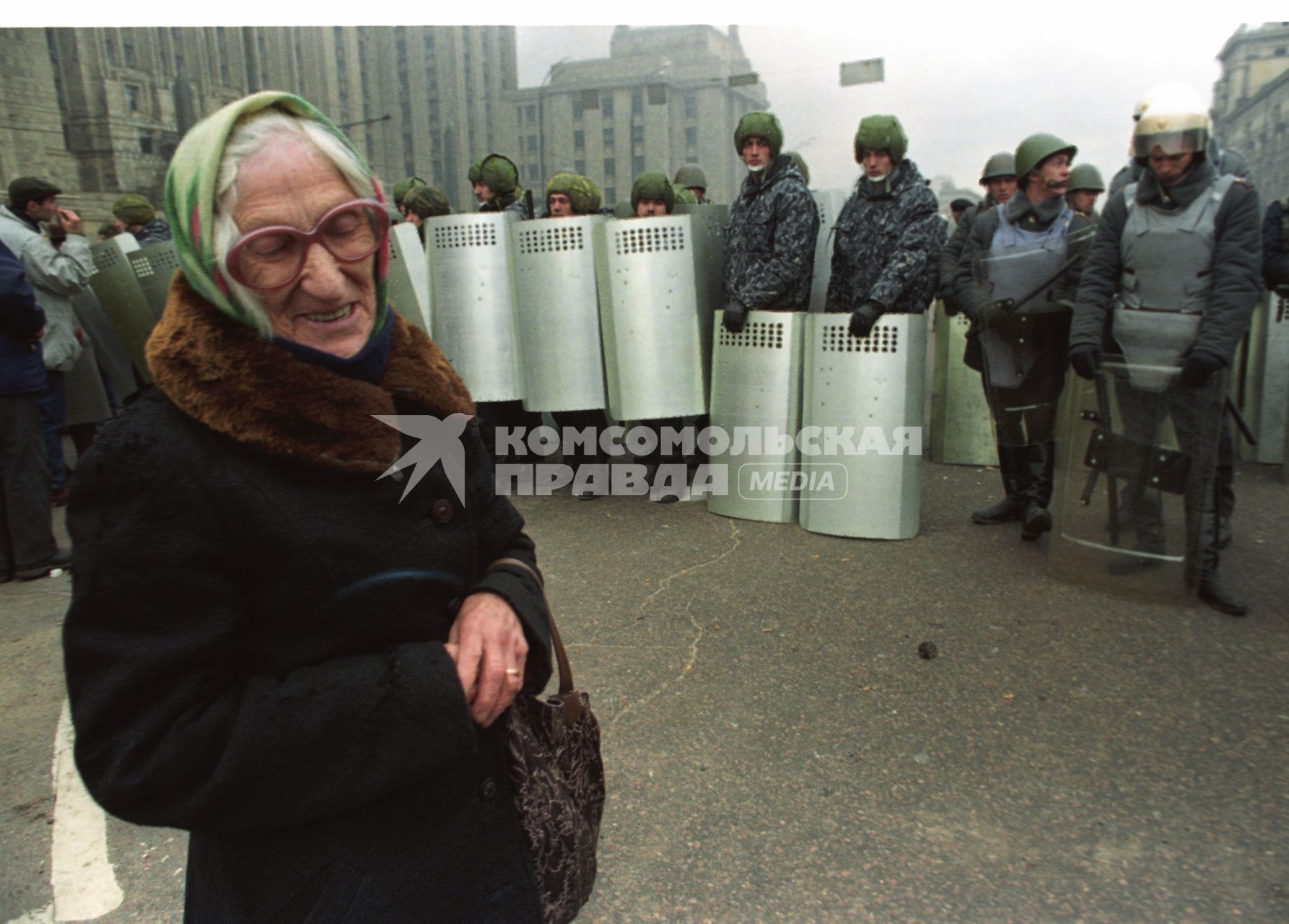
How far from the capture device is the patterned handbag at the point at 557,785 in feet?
4.39

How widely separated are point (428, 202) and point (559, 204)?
1.42m

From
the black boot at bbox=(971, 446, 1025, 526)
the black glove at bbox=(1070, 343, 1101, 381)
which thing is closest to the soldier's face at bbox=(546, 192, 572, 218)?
the black boot at bbox=(971, 446, 1025, 526)

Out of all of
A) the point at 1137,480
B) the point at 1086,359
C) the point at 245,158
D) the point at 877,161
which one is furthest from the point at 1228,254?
the point at 245,158

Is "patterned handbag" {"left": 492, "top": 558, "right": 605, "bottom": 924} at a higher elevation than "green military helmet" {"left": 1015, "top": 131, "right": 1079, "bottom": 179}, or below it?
below

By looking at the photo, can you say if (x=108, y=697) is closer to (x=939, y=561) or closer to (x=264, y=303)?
(x=264, y=303)

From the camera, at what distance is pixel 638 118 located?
210ft

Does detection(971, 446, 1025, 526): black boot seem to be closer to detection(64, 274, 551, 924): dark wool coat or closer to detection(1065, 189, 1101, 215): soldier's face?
detection(1065, 189, 1101, 215): soldier's face

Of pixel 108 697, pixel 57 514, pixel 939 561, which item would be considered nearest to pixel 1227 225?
pixel 939 561

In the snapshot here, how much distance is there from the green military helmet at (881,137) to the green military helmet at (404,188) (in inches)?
172

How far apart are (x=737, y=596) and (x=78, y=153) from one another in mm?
17639

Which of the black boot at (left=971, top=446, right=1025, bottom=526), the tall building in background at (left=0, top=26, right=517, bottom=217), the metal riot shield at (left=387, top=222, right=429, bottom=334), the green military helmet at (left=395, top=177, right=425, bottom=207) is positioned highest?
the tall building in background at (left=0, top=26, right=517, bottom=217)

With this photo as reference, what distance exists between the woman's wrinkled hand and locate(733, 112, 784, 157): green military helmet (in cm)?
513

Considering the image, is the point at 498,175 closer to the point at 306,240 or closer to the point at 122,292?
the point at 122,292

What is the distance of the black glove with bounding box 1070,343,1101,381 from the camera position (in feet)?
13.8
